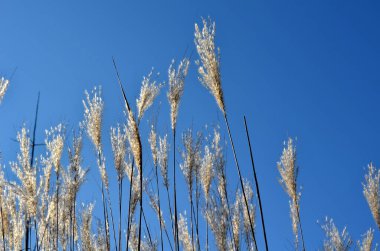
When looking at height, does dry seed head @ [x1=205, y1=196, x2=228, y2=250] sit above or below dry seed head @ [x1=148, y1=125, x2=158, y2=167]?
below

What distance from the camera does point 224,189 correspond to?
427cm

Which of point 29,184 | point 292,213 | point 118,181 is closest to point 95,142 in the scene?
point 118,181

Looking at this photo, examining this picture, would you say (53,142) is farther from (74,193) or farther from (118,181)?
(118,181)

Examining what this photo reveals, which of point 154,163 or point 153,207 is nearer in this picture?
point 154,163

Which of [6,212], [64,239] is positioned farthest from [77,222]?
[6,212]

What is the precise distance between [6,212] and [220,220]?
1.81m

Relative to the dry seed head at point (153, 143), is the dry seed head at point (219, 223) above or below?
below

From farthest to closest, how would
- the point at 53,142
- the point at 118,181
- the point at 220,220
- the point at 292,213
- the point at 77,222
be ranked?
the point at 292,213 < the point at 77,222 < the point at 220,220 < the point at 53,142 < the point at 118,181

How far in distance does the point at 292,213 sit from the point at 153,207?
1.94m

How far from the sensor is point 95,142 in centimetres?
358

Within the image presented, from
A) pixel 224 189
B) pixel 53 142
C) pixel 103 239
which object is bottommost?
pixel 103 239

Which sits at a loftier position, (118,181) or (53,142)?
(53,142)

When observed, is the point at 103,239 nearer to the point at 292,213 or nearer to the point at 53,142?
the point at 53,142

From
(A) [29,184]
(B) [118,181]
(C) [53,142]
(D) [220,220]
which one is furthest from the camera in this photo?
(D) [220,220]
